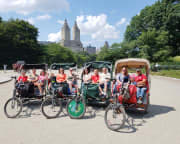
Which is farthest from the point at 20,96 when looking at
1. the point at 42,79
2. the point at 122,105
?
the point at 122,105

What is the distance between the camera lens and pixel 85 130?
3883 millimetres

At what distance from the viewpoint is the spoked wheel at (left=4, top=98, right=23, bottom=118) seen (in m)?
4.77

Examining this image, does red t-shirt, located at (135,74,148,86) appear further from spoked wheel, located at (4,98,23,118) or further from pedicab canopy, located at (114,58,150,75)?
spoked wheel, located at (4,98,23,118)

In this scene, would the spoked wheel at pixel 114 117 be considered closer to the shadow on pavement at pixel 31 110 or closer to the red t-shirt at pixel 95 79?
the red t-shirt at pixel 95 79

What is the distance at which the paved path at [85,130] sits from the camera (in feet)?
11.1

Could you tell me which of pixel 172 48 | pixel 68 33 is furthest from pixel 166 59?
pixel 68 33

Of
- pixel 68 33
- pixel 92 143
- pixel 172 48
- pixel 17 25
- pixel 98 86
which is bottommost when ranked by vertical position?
pixel 92 143

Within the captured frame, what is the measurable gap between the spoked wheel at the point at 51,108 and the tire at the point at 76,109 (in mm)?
405

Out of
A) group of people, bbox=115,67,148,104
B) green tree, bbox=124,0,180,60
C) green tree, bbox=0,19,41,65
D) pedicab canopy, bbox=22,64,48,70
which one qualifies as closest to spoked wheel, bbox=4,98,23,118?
pedicab canopy, bbox=22,64,48,70

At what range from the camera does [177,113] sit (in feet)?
17.3

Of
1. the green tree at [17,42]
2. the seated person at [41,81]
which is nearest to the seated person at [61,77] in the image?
the seated person at [41,81]

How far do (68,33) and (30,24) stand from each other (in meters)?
139

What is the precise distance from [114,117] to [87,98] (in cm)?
172

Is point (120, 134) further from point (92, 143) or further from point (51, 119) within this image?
point (51, 119)
